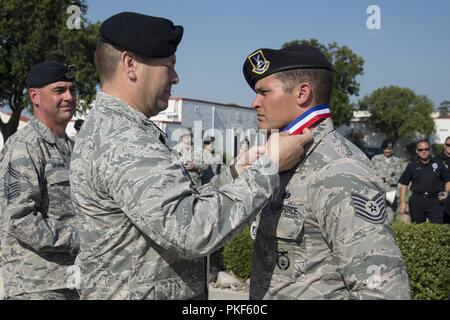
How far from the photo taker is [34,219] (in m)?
3.61

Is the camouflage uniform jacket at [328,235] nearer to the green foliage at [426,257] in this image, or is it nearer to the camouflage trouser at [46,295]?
the camouflage trouser at [46,295]

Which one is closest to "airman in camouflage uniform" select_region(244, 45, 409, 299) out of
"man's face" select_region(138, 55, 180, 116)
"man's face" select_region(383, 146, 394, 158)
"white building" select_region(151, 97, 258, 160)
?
"man's face" select_region(138, 55, 180, 116)

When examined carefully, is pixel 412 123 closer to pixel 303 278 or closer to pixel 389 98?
pixel 389 98

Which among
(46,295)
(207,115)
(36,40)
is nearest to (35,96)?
(46,295)

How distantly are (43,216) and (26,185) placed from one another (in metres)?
0.25

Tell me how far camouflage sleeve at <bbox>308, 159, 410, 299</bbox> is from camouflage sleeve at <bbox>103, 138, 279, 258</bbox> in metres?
0.28

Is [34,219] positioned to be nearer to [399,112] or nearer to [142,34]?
[142,34]

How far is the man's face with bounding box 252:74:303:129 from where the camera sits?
2459 millimetres

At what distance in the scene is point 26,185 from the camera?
3707 millimetres

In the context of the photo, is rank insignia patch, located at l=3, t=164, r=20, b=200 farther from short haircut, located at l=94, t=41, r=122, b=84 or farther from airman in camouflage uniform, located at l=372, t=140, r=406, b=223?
airman in camouflage uniform, located at l=372, t=140, r=406, b=223

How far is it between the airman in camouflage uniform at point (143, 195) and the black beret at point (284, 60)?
423mm

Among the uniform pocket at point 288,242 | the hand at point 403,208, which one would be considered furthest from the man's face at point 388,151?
the uniform pocket at point 288,242
